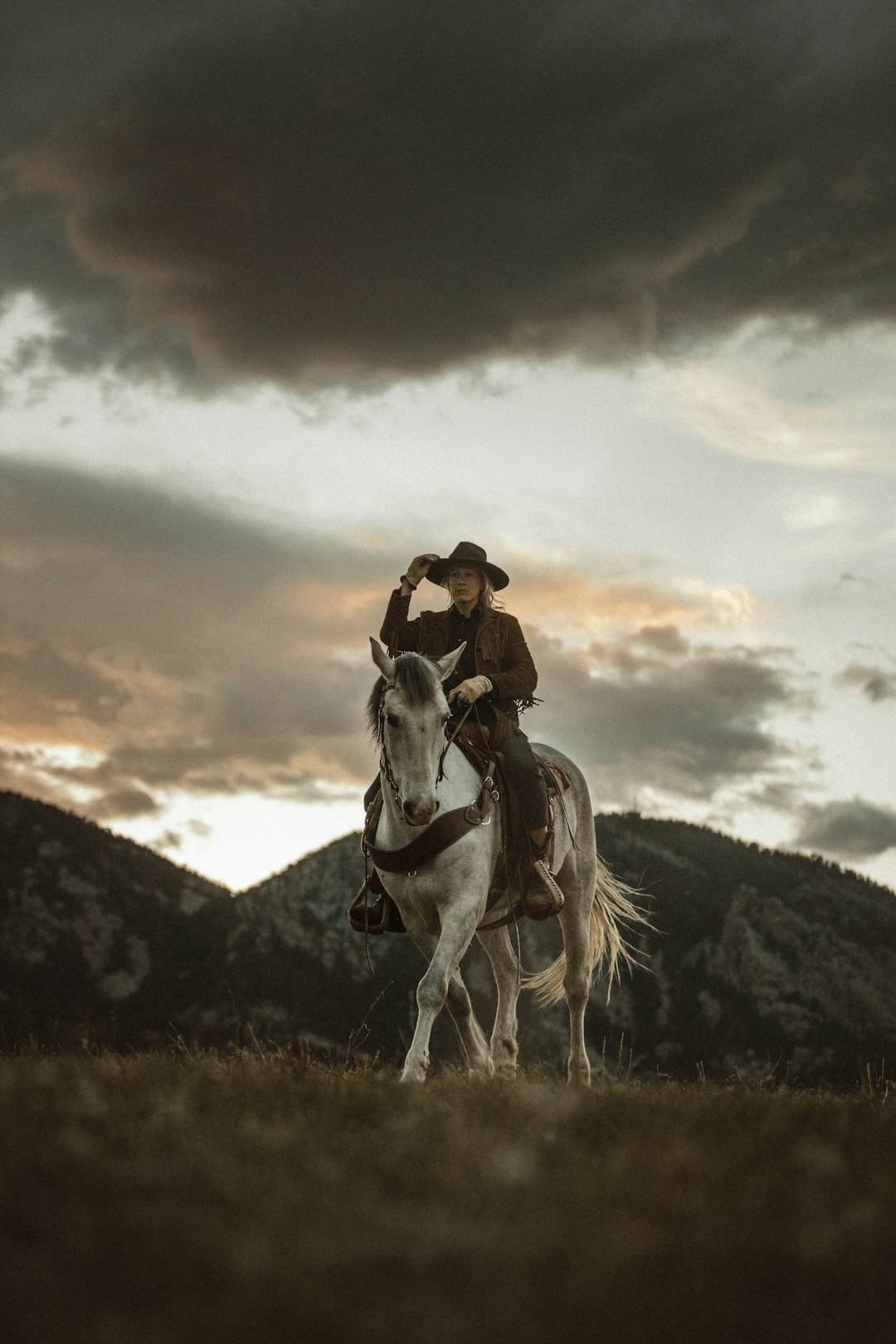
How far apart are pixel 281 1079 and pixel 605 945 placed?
7.63 metres

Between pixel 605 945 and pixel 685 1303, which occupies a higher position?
pixel 605 945

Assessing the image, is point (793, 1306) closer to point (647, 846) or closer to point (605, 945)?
point (605, 945)

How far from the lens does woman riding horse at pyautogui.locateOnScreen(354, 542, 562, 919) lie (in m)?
9.95

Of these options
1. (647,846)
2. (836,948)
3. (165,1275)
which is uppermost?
(647,846)

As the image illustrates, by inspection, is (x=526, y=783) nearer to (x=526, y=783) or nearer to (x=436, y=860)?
(x=526, y=783)

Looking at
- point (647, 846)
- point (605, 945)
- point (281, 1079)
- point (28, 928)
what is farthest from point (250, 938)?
point (281, 1079)

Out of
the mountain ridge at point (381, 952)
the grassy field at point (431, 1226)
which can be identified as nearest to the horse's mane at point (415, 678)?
the grassy field at point (431, 1226)

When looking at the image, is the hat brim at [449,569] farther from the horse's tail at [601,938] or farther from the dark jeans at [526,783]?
the horse's tail at [601,938]

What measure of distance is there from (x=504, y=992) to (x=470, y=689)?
3.35 m

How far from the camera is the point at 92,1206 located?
2.88 meters

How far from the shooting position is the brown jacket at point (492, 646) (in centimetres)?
1020

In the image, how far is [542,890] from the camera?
10.0 meters

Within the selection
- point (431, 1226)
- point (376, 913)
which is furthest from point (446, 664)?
point (431, 1226)

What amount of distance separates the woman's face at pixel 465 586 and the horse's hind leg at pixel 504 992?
3501 mm
